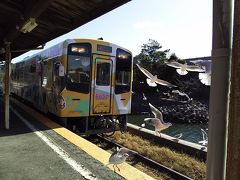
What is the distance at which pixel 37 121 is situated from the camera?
10.9 m

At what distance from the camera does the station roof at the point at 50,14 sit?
219 inches

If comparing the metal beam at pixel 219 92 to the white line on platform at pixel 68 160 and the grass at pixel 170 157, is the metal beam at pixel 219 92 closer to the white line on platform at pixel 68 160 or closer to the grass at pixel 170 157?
the white line on platform at pixel 68 160

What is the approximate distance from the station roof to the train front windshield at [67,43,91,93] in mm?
1038

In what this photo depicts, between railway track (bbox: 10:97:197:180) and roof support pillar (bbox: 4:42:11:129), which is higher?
roof support pillar (bbox: 4:42:11:129)

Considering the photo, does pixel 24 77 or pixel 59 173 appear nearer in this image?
pixel 59 173

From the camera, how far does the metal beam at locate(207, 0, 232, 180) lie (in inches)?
67.8

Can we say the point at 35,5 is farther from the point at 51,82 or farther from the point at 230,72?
the point at 51,82

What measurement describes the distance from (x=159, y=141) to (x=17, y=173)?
287 inches

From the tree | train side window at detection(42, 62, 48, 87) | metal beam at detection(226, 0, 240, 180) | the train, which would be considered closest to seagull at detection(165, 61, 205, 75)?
metal beam at detection(226, 0, 240, 180)

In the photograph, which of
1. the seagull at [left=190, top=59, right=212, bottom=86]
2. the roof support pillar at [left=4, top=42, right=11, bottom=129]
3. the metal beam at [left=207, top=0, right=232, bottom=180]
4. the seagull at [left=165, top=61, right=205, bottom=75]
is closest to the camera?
the metal beam at [left=207, top=0, right=232, bottom=180]

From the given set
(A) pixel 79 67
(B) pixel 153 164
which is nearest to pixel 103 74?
(A) pixel 79 67

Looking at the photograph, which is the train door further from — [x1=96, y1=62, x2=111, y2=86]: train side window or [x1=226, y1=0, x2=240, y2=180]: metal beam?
[x1=226, y1=0, x2=240, y2=180]: metal beam

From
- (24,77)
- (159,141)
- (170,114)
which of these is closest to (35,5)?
(159,141)

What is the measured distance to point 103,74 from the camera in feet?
35.8
